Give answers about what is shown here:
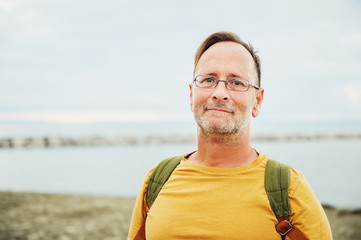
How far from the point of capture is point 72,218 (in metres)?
7.19

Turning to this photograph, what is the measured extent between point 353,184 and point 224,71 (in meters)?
11.6

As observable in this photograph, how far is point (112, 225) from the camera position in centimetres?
674

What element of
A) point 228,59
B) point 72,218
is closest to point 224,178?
point 228,59

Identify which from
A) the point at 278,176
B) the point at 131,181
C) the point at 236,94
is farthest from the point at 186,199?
the point at 131,181

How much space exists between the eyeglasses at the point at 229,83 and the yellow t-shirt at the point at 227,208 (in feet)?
1.60

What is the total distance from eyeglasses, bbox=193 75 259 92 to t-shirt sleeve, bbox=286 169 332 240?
Answer: 699 millimetres

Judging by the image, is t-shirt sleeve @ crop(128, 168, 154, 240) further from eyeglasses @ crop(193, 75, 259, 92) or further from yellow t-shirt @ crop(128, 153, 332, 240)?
eyeglasses @ crop(193, 75, 259, 92)

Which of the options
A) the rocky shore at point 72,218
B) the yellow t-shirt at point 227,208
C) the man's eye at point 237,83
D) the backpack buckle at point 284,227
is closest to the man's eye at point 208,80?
the man's eye at point 237,83

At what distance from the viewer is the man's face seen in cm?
194

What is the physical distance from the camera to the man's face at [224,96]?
1937 mm

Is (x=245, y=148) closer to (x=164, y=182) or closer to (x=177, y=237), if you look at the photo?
(x=164, y=182)

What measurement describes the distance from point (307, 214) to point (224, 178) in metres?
0.51

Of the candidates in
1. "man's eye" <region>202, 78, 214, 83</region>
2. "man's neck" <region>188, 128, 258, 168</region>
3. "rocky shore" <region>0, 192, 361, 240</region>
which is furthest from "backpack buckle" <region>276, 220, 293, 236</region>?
"rocky shore" <region>0, 192, 361, 240</region>

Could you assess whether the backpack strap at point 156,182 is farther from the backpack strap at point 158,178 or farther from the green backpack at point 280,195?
the green backpack at point 280,195
